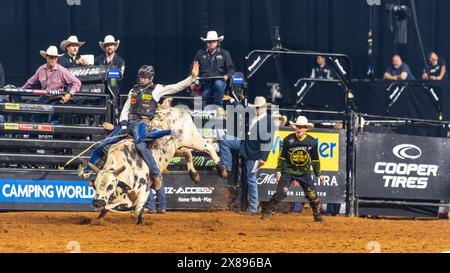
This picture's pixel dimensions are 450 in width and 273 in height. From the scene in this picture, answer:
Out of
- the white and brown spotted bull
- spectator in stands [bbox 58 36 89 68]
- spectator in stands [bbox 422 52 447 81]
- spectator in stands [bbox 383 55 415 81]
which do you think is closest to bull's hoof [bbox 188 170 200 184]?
the white and brown spotted bull

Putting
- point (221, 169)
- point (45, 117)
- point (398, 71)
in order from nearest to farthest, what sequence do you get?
point (221, 169), point (45, 117), point (398, 71)

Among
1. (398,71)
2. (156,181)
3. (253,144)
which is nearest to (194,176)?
(156,181)

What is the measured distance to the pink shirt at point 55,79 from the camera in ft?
56.6

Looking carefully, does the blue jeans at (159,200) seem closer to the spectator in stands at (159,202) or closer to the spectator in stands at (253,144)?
the spectator in stands at (159,202)

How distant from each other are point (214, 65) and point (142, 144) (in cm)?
287

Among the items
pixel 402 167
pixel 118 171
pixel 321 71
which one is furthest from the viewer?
pixel 321 71

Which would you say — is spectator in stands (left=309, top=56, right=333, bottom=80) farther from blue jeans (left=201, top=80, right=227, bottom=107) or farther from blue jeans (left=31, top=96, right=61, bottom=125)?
blue jeans (left=31, top=96, right=61, bottom=125)

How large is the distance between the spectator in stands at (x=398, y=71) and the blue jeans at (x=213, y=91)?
605 centimetres

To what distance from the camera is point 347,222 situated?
17.8m

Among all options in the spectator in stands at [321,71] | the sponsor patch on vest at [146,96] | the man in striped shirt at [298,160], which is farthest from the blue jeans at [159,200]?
the spectator in stands at [321,71]

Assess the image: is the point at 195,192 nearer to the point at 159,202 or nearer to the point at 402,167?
the point at 159,202

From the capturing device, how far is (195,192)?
60.2 feet

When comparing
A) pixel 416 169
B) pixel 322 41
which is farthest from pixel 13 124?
pixel 322 41

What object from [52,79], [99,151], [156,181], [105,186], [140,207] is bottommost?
[140,207]
